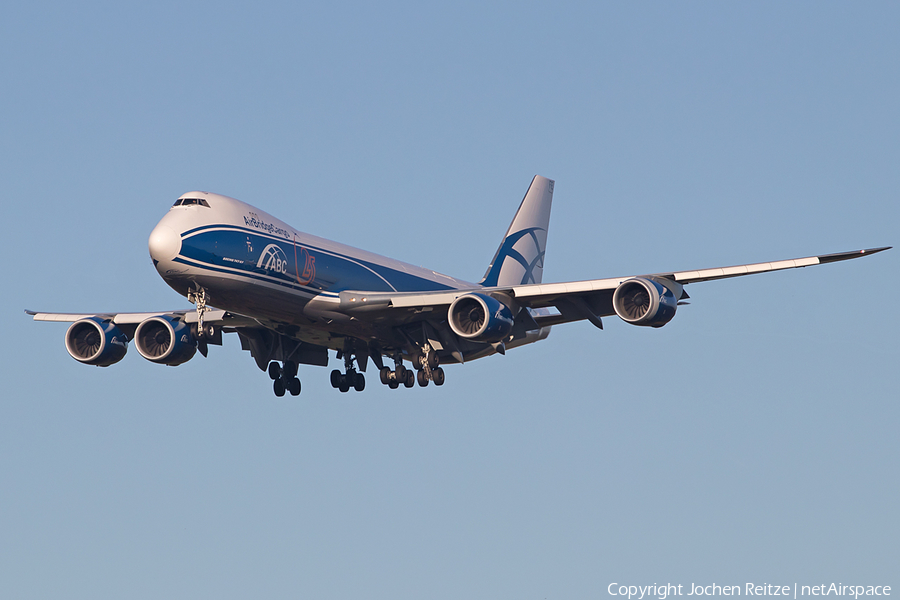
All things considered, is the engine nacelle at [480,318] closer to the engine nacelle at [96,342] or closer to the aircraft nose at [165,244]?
the aircraft nose at [165,244]

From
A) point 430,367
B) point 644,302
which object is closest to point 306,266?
point 430,367

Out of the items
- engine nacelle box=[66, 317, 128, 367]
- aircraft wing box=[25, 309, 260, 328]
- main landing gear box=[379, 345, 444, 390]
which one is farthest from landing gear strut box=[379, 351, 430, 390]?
engine nacelle box=[66, 317, 128, 367]

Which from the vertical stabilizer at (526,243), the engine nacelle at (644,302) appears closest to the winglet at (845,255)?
the engine nacelle at (644,302)

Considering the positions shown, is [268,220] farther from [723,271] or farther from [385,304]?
[723,271]

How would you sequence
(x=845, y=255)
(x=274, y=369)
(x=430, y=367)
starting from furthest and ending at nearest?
(x=274, y=369)
(x=430, y=367)
(x=845, y=255)

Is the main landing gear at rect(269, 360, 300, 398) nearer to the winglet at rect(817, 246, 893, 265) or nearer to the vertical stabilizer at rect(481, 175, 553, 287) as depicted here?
the vertical stabilizer at rect(481, 175, 553, 287)

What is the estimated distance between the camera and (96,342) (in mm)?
49938

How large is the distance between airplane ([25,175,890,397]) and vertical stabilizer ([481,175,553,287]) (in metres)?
5.71

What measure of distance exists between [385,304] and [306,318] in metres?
3.06

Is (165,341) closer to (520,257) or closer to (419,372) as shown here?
(419,372)

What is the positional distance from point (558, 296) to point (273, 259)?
1070 centimetres

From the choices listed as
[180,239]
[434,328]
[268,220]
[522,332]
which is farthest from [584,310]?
[180,239]

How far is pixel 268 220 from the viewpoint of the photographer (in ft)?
142

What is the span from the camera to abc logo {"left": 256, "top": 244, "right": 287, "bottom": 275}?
42.0 metres
